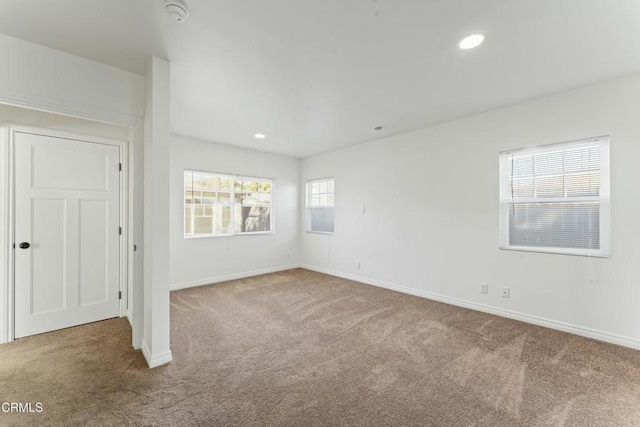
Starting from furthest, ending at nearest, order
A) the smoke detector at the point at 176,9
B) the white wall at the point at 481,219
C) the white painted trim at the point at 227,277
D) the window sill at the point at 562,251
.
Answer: the white painted trim at the point at 227,277 < the window sill at the point at 562,251 < the white wall at the point at 481,219 < the smoke detector at the point at 176,9

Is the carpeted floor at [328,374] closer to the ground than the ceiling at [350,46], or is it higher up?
closer to the ground

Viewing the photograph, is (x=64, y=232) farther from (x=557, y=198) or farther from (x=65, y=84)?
(x=557, y=198)

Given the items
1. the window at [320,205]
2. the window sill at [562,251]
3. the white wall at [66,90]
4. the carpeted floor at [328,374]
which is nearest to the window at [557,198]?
the window sill at [562,251]

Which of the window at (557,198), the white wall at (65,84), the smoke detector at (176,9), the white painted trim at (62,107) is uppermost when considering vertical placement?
the smoke detector at (176,9)

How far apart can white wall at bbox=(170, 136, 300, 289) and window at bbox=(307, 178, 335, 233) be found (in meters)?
0.35

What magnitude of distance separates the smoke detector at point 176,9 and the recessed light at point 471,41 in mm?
2016

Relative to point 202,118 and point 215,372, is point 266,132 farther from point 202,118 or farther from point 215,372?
point 215,372

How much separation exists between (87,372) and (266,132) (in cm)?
354

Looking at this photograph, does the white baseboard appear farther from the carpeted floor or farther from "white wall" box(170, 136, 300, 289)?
"white wall" box(170, 136, 300, 289)

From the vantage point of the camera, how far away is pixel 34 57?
6.81ft

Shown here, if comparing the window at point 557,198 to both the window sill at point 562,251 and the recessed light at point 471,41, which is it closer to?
the window sill at point 562,251

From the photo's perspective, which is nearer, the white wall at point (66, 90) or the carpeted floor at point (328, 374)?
the carpeted floor at point (328, 374)

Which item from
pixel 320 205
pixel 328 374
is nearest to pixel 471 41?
pixel 328 374

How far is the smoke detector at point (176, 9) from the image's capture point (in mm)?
Answer: 1619
